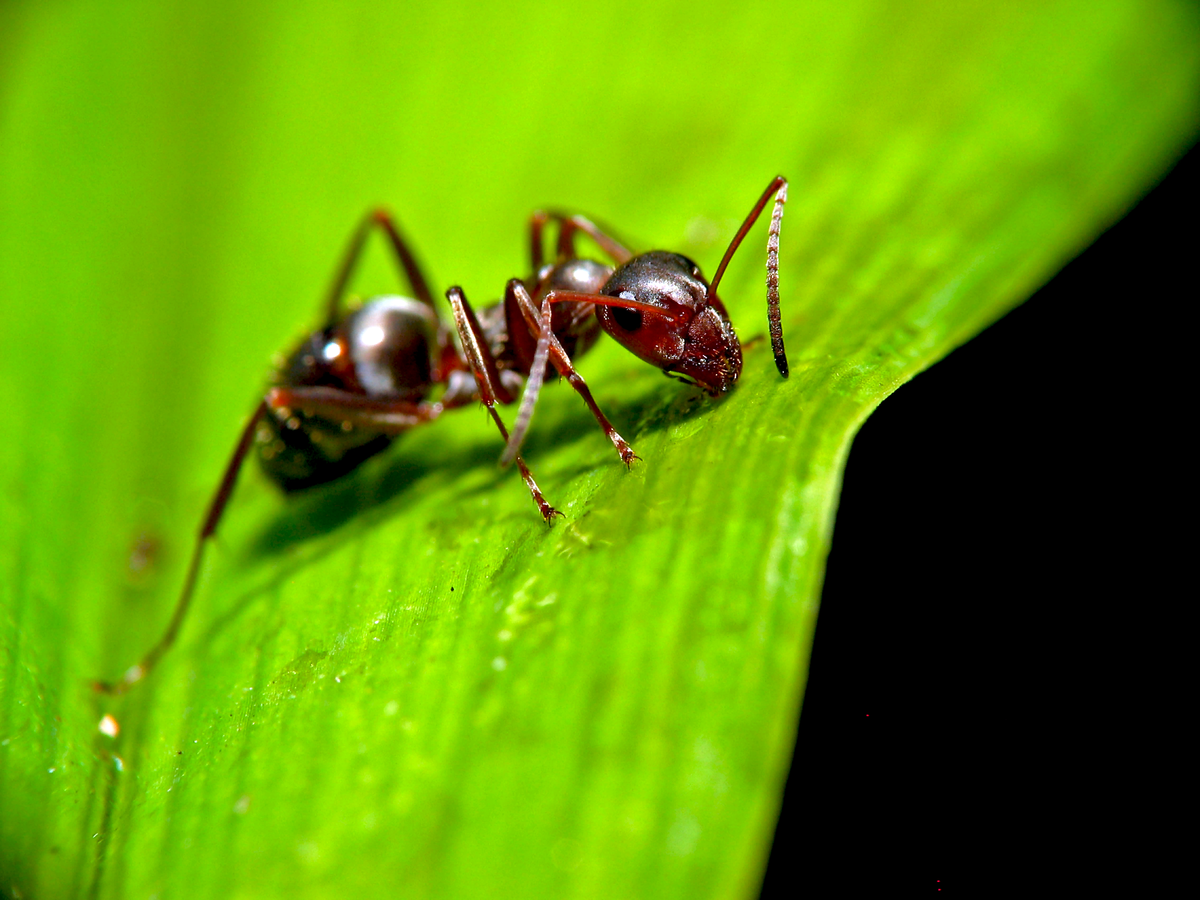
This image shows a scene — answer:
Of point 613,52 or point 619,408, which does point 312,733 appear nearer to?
point 619,408

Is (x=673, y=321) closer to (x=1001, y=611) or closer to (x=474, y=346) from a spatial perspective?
(x=474, y=346)

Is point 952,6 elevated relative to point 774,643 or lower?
elevated

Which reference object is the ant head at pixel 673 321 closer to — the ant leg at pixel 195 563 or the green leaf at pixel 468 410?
the green leaf at pixel 468 410

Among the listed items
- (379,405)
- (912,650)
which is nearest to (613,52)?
(379,405)

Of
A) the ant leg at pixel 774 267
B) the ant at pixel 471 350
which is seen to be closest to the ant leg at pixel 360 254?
the ant at pixel 471 350

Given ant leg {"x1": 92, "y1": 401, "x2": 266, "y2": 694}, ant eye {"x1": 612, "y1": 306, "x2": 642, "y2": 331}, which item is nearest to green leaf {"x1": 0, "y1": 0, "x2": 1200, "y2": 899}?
ant leg {"x1": 92, "y1": 401, "x2": 266, "y2": 694}

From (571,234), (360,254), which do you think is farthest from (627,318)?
(360,254)

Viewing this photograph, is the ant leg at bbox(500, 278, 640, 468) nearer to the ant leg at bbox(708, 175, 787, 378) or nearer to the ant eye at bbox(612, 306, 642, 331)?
the ant eye at bbox(612, 306, 642, 331)
